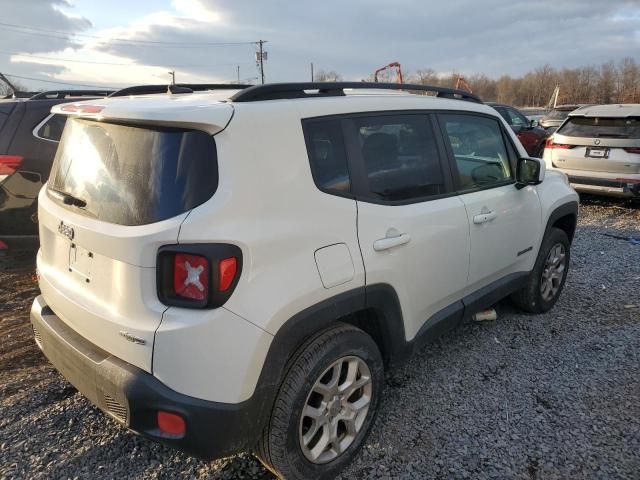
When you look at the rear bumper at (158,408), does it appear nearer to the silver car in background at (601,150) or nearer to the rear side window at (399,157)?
the rear side window at (399,157)

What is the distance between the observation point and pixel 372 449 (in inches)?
104

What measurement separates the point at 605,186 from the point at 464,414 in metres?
6.44

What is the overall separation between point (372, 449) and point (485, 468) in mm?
585

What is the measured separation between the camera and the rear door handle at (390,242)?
7.85ft

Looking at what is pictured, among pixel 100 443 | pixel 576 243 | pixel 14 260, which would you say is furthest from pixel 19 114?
pixel 576 243

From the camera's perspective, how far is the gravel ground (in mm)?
2484

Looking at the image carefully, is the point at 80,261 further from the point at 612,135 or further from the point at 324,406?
the point at 612,135

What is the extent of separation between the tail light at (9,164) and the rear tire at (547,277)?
4.36 metres

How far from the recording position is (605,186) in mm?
7832

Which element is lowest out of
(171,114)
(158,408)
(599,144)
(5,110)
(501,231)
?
(158,408)

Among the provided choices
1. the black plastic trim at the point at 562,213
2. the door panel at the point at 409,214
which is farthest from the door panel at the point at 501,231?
the black plastic trim at the point at 562,213

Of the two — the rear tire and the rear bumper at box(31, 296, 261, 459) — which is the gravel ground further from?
the rear bumper at box(31, 296, 261, 459)

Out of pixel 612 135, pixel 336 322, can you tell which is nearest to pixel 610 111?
pixel 612 135

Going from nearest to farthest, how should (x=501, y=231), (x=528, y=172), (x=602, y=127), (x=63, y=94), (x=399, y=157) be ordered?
(x=399, y=157) → (x=501, y=231) → (x=528, y=172) → (x=63, y=94) → (x=602, y=127)
